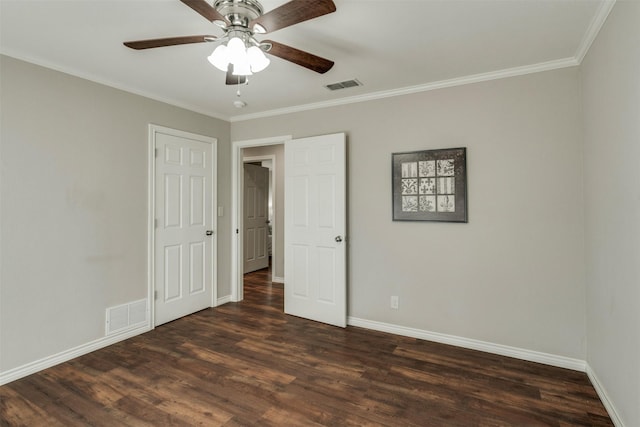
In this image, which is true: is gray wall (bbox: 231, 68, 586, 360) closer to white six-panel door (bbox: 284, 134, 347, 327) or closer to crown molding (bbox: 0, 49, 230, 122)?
white six-panel door (bbox: 284, 134, 347, 327)

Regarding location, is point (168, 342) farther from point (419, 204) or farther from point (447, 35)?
point (447, 35)

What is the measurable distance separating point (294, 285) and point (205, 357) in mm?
1298

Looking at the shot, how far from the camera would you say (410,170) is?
3227 mm

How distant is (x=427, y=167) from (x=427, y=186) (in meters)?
0.18

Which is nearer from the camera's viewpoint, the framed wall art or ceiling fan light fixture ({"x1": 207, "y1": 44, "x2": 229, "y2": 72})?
ceiling fan light fixture ({"x1": 207, "y1": 44, "x2": 229, "y2": 72})

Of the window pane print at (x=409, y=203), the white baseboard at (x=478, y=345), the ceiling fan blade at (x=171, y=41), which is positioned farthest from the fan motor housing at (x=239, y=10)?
the white baseboard at (x=478, y=345)

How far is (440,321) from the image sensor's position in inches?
124

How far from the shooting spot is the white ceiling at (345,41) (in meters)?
1.96

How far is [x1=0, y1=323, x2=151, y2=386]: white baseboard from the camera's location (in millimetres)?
2480

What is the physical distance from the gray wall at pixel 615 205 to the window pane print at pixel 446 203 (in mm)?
945

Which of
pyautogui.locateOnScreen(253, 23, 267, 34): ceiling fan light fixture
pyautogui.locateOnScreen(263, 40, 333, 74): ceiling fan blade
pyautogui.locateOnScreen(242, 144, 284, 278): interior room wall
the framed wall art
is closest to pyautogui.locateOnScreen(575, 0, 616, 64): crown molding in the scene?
the framed wall art

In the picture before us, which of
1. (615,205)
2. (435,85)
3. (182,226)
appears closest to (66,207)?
(182,226)

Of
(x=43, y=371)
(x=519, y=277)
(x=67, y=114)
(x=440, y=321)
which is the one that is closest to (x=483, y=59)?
(x=519, y=277)

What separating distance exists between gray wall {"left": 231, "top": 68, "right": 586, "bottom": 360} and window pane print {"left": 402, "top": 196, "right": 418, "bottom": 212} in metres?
A: 0.14
